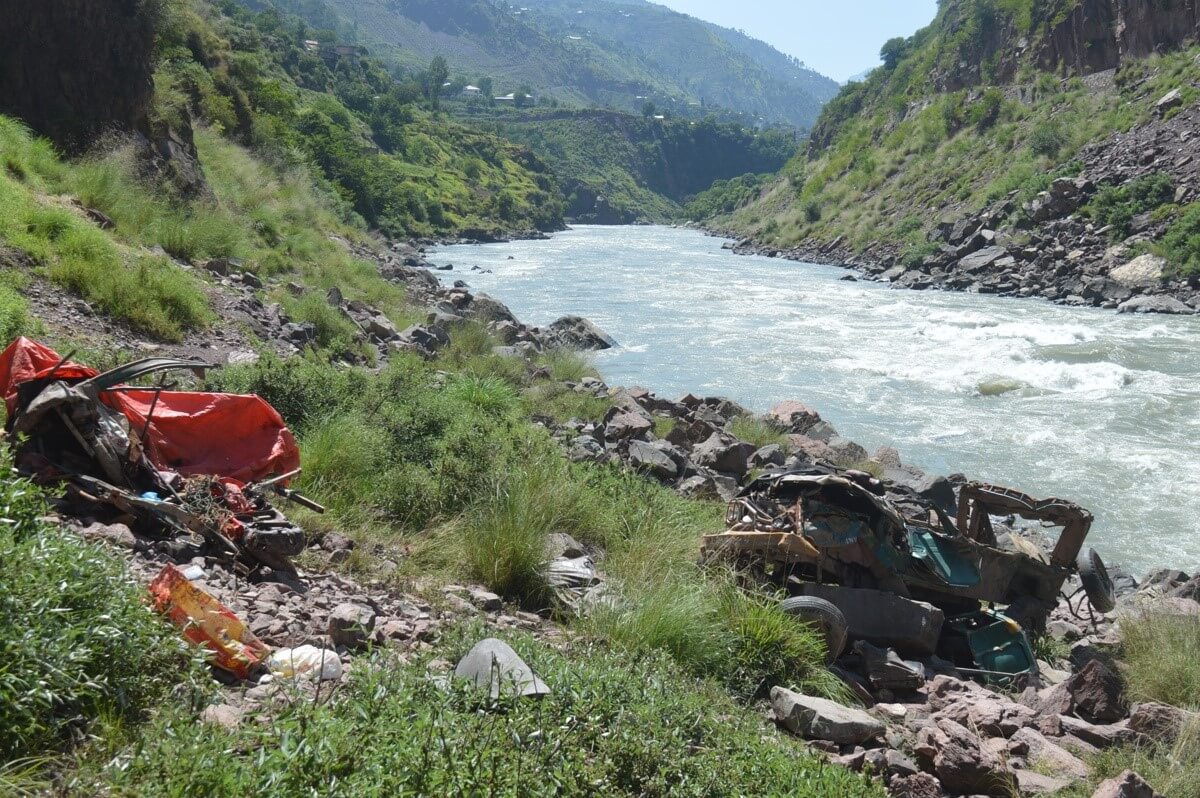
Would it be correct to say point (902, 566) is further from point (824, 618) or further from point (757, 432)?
point (757, 432)

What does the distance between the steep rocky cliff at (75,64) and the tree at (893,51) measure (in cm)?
8004

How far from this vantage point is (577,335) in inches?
840

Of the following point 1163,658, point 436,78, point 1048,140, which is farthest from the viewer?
point 436,78

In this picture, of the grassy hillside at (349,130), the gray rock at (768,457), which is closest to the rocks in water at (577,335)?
the gray rock at (768,457)

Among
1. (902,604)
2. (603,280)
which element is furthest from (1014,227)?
(902,604)

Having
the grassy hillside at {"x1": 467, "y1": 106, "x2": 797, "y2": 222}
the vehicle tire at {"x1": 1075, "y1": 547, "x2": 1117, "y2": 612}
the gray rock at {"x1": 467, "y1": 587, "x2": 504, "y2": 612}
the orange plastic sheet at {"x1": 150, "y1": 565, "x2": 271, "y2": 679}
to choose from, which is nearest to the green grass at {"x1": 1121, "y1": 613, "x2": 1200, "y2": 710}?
the vehicle tire at {"x1": 1075, "y1": 547, "x2": 1117, "y2": 612}

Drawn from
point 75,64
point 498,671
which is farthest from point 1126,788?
point 75,64

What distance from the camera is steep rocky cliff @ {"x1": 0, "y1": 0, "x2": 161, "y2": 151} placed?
14523mm

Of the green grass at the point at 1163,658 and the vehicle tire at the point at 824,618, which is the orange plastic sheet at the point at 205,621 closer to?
the vehicle tire at the point at 824,618

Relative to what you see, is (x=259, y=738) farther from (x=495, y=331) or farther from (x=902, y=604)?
(x=495, y=331)

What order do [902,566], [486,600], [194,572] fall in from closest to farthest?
[194,572]
[486,600]
[902,566]

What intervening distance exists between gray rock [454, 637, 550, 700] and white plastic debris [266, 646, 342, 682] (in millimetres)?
535

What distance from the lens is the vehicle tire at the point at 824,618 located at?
5.89m

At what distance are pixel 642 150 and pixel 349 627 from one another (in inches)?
5920
